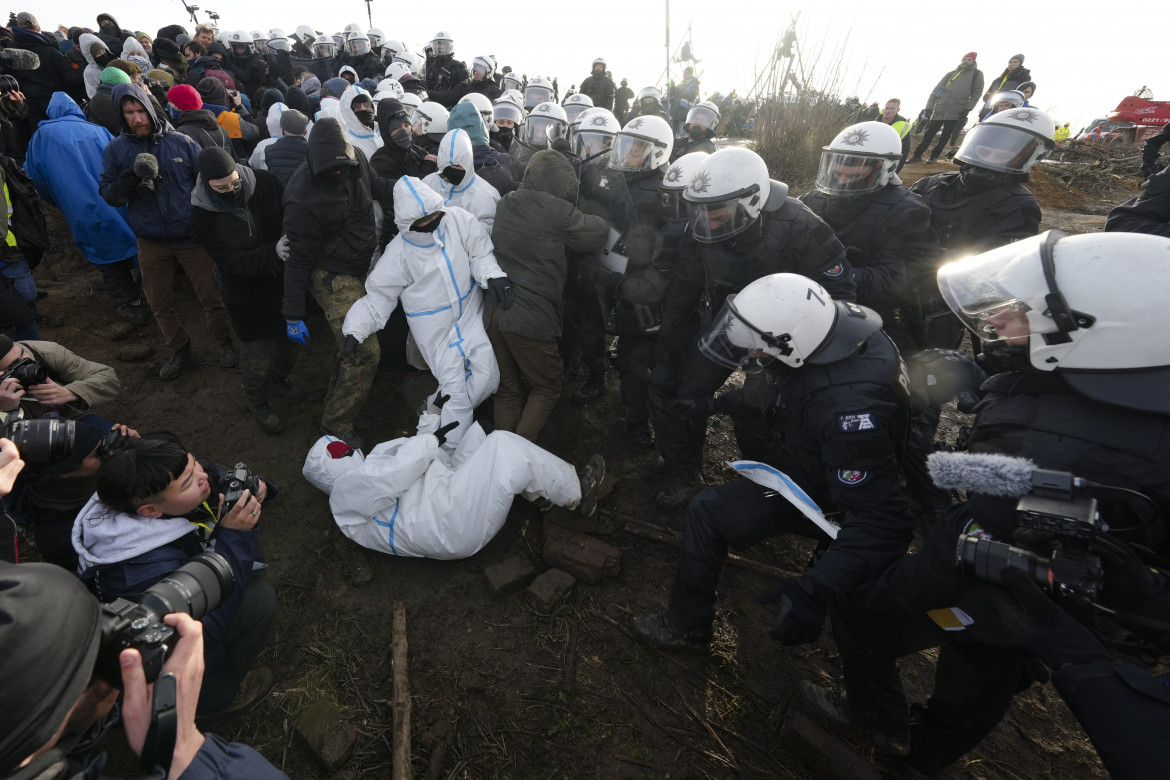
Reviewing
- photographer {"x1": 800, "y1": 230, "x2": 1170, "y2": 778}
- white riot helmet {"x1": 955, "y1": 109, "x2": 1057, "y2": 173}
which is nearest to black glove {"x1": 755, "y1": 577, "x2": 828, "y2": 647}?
photographer {"x1": 800, "y1": 230, "x2": 1170, "y2": 778}

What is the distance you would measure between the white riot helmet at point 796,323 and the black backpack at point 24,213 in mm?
5671

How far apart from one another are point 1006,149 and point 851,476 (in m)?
3.28

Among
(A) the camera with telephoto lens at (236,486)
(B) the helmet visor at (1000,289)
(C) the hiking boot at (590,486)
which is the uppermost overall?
(B) the helmet visor at (1000,289)

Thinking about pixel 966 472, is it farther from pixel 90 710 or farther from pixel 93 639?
pixel 90 710

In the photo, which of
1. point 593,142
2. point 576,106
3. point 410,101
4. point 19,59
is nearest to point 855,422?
point 593,142

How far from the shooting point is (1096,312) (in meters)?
1.49

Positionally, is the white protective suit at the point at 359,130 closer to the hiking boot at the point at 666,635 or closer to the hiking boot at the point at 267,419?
the hiking boot at the point at 267,419

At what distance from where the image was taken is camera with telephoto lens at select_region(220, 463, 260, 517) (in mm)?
2145

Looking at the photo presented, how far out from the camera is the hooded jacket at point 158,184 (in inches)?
159

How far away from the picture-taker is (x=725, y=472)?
4.12 meters

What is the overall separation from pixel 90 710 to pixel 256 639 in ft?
4.43

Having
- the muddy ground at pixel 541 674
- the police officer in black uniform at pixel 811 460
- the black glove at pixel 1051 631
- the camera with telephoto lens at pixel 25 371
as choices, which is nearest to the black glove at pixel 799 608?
the police officer in black uniform at pixel 811 460

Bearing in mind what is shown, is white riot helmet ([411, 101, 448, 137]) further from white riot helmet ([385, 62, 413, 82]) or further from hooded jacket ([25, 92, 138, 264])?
white riot helmet ([385, 62, 413, 82])

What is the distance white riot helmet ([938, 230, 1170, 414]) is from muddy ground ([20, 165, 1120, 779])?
2.00 meters
